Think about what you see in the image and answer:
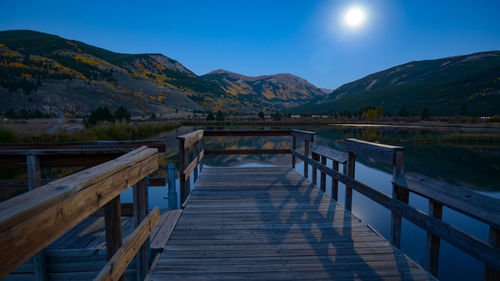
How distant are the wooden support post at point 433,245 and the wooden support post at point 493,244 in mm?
467

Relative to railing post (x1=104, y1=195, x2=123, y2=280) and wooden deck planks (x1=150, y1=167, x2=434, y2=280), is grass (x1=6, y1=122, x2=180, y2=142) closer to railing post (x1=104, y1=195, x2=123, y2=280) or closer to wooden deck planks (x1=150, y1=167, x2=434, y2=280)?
wooden deck planks (x1=150, y1=167, x2=434, y2=280)

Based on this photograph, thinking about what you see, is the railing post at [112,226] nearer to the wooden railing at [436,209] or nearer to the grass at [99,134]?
the wooden railing at [436,209]

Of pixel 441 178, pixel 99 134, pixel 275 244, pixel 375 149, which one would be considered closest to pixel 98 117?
pixel 99 134

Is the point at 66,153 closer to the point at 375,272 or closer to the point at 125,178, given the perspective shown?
the point at 125,178

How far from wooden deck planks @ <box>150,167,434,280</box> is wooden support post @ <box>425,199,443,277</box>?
9cm

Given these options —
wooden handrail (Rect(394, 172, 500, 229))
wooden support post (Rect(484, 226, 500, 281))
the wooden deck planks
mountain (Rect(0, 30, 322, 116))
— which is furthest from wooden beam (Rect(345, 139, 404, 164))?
mountain (Rect(0, 30, 322, 116))

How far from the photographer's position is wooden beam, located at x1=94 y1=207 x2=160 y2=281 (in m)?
1.46

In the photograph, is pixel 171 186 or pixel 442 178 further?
pixel 442 178

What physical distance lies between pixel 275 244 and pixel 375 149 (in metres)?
1.74

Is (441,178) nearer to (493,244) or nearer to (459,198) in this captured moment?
(459,198)

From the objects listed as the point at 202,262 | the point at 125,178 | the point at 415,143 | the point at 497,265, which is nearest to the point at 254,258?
the point at 202,262

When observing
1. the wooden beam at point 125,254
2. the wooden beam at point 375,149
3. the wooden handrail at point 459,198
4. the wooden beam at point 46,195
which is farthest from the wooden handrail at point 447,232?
the wooden beam at point 46,195

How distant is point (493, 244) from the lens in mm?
1850

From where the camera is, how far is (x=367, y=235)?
3387 millimetres
